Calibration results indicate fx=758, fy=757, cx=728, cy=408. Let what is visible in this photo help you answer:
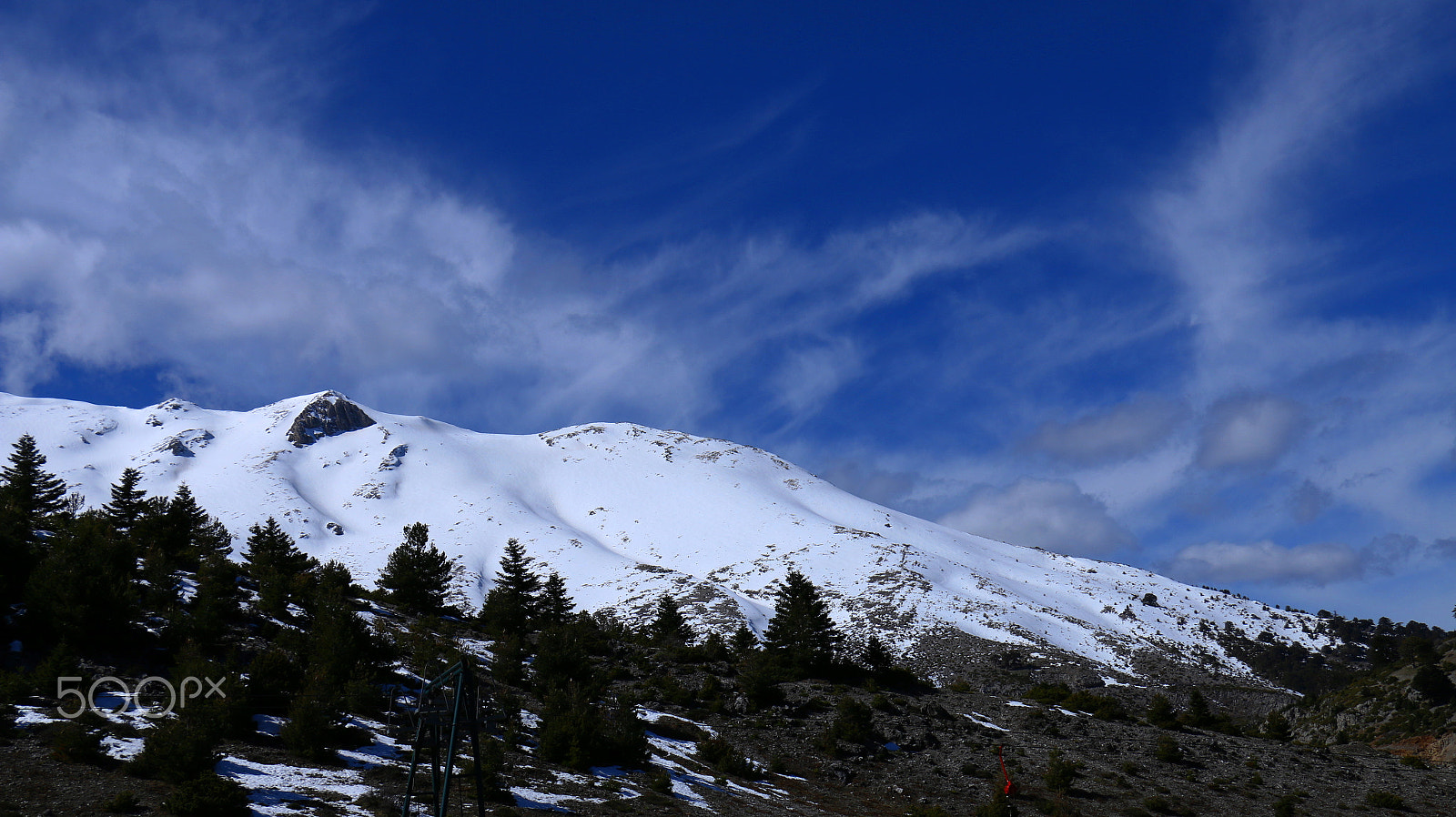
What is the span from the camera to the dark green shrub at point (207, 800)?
14.2 meters

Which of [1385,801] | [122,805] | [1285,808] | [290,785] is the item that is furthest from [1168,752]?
[122,805]

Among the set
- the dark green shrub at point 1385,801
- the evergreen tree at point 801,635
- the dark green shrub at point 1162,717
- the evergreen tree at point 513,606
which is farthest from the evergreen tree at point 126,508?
the dark green shrub at point 1385,801

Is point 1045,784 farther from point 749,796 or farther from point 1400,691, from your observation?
point 1400,691

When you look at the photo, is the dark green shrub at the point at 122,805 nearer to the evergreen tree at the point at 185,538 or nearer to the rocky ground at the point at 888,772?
the rocky ground at the point at 888,772

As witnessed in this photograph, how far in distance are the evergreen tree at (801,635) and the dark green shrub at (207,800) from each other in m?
28.4

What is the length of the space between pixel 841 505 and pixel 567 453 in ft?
233

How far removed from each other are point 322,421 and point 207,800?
657 ft

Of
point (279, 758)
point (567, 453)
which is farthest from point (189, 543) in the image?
point (567, 453)

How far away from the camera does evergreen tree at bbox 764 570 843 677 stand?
39.9m

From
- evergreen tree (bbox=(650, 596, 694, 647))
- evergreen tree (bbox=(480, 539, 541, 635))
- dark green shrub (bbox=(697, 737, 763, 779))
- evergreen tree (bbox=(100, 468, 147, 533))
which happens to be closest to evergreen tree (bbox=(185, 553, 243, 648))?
evergreen tree (bbox=(480, 539, 541, 635))

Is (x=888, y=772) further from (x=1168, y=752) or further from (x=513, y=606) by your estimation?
(x=513, y=606)

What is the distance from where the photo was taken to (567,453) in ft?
619

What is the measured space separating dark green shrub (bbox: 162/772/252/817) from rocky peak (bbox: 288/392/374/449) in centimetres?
18793

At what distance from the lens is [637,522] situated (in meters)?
146
